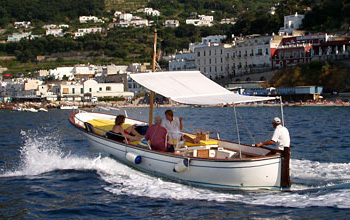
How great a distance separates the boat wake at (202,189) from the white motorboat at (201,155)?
11.4 inches

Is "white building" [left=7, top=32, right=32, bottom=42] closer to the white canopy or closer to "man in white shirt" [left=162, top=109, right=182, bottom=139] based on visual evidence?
the white canopy

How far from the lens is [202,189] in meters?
14.8

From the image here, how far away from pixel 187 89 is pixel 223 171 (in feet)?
10.9

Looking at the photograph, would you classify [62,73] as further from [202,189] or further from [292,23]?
[202,189]

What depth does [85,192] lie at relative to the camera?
15.3 meters

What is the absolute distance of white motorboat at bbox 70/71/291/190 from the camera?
1406 centimetres

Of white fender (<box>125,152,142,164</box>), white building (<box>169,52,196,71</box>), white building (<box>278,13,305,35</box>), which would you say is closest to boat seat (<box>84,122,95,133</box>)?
white fender (<box>125,152,142,164</box>)

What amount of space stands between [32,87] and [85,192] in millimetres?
109103

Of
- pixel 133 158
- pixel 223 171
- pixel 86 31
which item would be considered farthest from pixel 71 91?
pixel 223 171

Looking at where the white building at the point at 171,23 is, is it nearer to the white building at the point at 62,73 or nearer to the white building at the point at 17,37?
the white building at the point at 17,37

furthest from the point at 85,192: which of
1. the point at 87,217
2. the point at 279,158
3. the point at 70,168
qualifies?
the point at 279,158

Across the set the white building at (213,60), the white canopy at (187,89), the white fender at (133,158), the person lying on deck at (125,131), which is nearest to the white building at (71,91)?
the white building at (213,60)

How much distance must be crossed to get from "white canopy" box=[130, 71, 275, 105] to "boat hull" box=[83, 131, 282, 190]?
177 centimetres

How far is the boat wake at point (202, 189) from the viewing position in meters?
13.6
